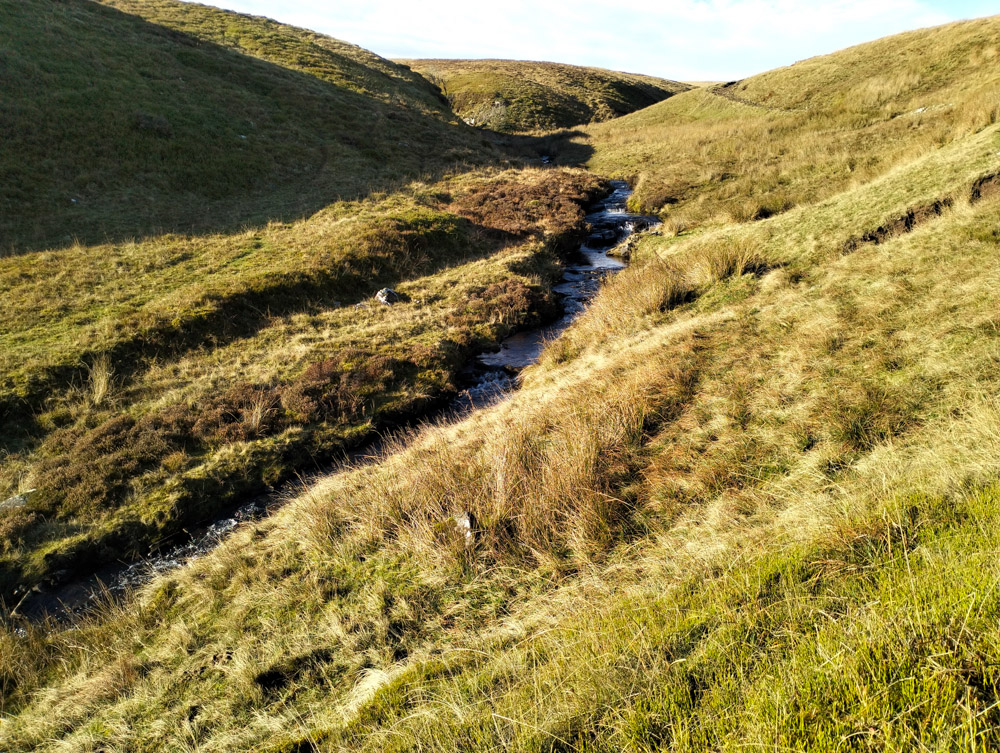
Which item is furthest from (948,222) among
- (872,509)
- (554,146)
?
(554,146)

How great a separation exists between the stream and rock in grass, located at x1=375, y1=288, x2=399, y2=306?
16.2ft

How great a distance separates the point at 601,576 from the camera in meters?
4.47

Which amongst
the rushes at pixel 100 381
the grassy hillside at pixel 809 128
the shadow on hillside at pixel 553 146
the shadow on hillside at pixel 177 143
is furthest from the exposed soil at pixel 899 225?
the shadow on hillside at pixel 553 146

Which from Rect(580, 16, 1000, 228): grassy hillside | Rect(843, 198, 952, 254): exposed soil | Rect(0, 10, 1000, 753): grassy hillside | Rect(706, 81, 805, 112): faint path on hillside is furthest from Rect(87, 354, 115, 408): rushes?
Rect(706, 81, 805, 112): faint path on hillside

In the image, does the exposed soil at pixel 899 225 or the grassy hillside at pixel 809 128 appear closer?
the exposed soil at pixel 899 225

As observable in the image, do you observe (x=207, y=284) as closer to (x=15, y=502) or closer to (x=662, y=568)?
(x=15, y=502)

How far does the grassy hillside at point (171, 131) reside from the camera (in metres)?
21.7

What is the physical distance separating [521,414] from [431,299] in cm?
1031

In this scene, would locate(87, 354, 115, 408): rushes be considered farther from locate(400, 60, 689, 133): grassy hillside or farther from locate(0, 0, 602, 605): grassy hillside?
locate(400, 60, 689, 133): grassy hillside

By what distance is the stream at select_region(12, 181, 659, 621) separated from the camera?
7.24m

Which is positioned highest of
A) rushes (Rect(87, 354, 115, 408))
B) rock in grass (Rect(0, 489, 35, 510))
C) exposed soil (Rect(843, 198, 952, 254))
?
exposed soil (Rect(843, 198, 952, 254))

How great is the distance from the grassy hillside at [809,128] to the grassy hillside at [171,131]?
16.5 metres

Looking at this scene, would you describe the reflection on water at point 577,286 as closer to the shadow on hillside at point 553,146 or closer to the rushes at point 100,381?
A: the rushes at point 100,381

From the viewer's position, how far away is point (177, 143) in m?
27.2
